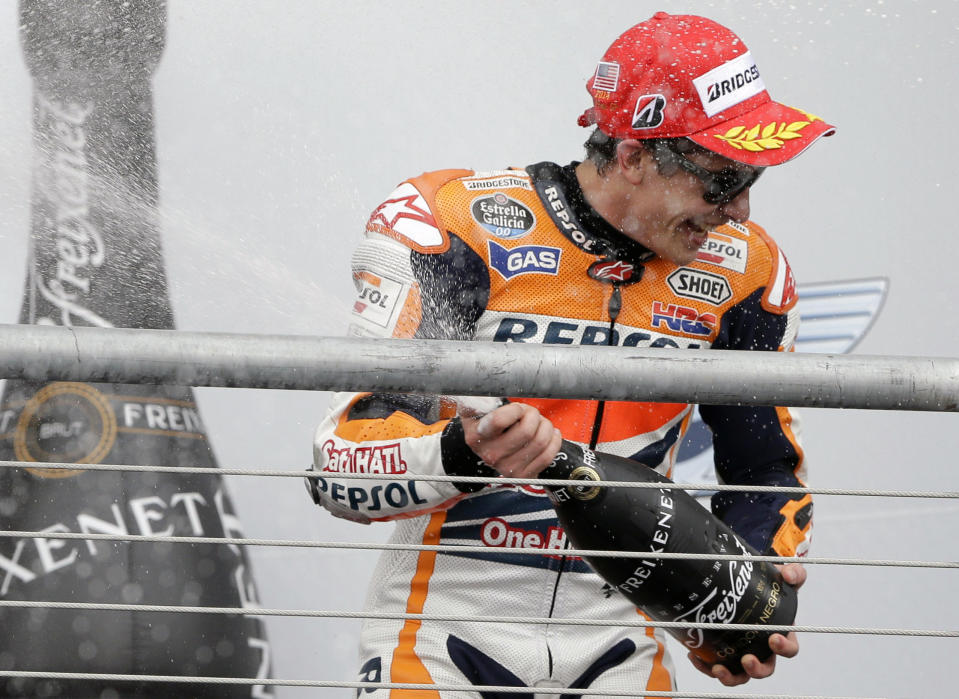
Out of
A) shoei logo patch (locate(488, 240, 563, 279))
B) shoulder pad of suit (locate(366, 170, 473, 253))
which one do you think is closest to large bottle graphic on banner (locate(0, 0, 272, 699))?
shoulder pad of suit (locate(366, 170, 473, 253))

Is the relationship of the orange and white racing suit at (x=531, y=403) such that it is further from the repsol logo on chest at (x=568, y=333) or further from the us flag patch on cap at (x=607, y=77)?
the us flag patch on cap at (x=607, y=77)

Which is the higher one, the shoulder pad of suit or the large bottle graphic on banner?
the shoulder pad of suit

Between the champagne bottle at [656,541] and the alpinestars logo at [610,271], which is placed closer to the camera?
the champagne bottle at [656,541]

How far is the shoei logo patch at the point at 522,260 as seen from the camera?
137 cm

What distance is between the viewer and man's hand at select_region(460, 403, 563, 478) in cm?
101

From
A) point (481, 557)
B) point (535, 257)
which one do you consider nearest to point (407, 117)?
point (535, 257)

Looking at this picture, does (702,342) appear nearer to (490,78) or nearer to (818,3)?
(490,78)

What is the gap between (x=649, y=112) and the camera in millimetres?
1389

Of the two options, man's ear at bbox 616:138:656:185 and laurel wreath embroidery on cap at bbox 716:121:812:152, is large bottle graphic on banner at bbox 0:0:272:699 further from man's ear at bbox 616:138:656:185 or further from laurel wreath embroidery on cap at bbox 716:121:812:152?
laurel wreath embroidery on cap at bbox 716:121:812:152

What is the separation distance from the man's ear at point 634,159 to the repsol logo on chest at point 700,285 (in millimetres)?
122

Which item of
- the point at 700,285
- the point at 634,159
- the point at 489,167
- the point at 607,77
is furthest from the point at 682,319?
the point at 489,167

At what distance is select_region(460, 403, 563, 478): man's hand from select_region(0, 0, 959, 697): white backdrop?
1.08 metres

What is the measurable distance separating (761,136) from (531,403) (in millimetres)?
394

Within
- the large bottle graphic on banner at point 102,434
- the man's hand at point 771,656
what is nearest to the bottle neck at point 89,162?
the large bottle graphic on banner at point 102,434
